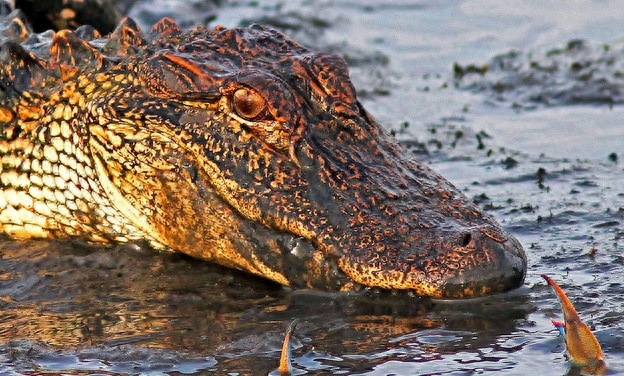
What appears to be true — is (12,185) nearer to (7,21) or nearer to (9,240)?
(9,240)

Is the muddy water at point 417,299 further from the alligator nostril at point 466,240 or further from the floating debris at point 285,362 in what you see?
the alligator nostril at point 466,240

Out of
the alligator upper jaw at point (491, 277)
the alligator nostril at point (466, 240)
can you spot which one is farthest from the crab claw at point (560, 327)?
the alligator nostril at point (466, 240)

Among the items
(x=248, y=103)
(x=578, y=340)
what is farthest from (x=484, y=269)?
(x=248, y=103)

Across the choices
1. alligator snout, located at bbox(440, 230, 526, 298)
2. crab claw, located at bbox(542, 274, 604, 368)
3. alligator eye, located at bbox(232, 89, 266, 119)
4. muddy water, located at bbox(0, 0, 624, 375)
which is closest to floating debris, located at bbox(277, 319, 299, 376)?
muddy water, located at bbox(0, 0, 624, 375)

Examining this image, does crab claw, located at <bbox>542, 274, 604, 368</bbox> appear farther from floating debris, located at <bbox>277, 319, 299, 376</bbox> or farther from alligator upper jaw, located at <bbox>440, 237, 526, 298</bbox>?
floating debris, located at <bbox>277, 319, 299, 376</bbox>

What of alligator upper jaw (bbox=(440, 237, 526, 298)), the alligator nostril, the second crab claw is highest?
the alligator nostril
